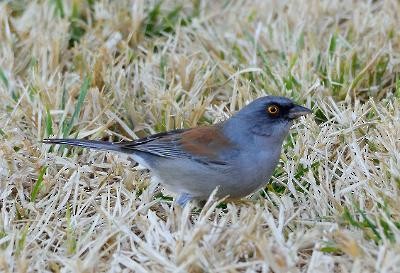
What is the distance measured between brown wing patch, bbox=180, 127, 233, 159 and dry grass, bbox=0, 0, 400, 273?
27 cm

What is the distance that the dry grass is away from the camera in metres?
3.38

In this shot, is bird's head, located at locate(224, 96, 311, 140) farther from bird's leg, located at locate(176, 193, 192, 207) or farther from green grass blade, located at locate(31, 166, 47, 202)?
green grass blade, located at locate(31, 166, 47, 202)

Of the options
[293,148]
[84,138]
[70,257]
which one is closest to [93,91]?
[84,138]

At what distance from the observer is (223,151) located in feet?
12.9

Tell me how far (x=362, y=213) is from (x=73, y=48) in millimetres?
2594

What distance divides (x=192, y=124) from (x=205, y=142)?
0.70m

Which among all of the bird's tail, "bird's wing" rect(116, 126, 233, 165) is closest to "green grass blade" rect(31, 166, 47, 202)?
the bird's tail

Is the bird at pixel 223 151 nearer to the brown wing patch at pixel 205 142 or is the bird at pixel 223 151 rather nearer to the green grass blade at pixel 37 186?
the brown wing patch at pixel 205 142

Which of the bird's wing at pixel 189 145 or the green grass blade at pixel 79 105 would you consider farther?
the green grass blade at pixel 79 105

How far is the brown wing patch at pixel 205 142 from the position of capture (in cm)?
397

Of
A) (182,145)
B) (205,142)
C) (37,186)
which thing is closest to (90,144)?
(37,186)

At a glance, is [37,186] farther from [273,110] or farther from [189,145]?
[273,110]

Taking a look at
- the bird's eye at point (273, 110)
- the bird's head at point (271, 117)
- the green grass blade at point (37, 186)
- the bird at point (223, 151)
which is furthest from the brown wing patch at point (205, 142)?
the green grass blade at point (37, 186)

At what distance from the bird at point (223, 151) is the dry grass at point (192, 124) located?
0.40 feet
